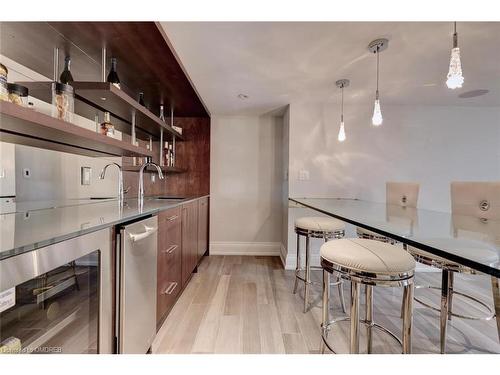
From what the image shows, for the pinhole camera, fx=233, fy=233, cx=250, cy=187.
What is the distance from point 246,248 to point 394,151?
8.05 feet

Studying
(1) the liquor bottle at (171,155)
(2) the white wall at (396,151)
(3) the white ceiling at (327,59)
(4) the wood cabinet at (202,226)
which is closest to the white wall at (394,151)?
(2) the white wall at (396,151)

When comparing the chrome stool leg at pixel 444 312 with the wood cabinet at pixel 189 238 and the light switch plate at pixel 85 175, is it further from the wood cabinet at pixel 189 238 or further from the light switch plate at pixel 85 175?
the light switch plate at pixel 85 175

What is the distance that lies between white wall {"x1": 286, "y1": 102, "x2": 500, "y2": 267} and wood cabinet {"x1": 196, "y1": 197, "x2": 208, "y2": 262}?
115 centimetres

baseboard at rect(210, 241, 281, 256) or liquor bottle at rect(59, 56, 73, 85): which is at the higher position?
liquor bottle at rect(59, 56, 73, 85)

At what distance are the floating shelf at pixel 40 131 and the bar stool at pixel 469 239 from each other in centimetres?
151

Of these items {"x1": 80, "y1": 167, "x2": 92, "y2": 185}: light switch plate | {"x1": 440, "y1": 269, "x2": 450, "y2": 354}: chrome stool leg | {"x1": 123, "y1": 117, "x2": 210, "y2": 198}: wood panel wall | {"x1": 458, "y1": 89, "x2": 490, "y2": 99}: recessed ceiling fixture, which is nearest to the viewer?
{"x1": 440, "y1": 269, "x2": 450, "y2": 354}: chrome stool leg

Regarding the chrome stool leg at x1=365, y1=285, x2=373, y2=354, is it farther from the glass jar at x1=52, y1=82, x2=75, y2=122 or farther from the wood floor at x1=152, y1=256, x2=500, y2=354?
the glass jar at x1=52, y1=82, x2=75, y2=122

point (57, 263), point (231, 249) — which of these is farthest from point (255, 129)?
point (57, 263)

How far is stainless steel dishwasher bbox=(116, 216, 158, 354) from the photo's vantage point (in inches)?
42.8

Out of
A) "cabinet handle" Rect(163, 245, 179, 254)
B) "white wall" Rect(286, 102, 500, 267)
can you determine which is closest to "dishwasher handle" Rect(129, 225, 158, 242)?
"cabinet handle" Rect(163, 245, 179, 254)

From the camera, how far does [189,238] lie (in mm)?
2424
